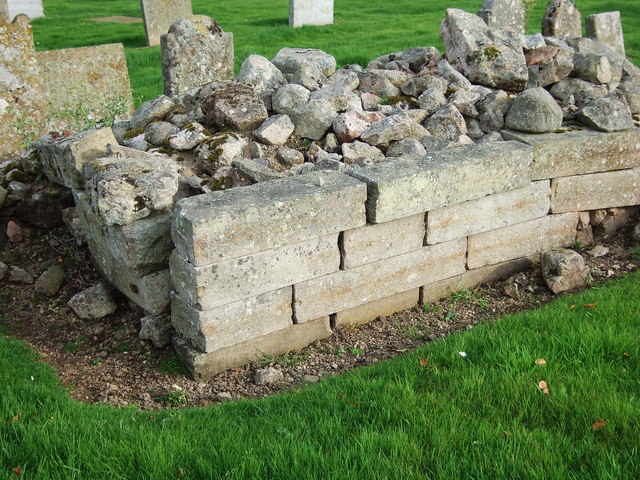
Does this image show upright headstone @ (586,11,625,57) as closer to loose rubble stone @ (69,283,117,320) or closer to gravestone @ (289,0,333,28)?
loose rubble stone @ (69,283,117,320)

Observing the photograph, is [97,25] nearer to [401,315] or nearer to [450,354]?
[401,315]

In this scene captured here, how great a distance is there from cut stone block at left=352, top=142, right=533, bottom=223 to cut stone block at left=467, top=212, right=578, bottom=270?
441mm

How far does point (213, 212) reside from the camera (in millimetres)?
4574

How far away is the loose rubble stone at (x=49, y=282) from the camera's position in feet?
19.1

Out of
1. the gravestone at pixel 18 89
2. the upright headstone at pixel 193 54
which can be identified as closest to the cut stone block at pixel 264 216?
the upright headstone at pixel 193 54

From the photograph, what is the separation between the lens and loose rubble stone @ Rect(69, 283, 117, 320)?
5.54 m

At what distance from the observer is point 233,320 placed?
15.9ft

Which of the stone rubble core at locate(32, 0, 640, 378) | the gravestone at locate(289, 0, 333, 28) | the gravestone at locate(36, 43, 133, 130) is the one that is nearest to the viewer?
the stone rubble core at locate(32, 0, 640, 378)

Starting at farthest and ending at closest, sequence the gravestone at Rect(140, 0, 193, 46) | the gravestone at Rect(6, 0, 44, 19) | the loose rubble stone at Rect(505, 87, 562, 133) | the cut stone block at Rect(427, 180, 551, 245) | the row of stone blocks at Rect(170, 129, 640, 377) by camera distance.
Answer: the gravestone at Rect(6, 0, 44, 19)
the gravestone at Rect(140, 0, 193, 46)
the loose rubble stone at Rect(505, 87, 562, 133)
the cut stone block at Rect(427, 180, 551, 245)
the row of stone blocks at Rect(170, 129, 640, 377)

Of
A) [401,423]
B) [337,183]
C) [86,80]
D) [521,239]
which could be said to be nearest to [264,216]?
[337,183]

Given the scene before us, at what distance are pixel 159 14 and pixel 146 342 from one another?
10.00 m

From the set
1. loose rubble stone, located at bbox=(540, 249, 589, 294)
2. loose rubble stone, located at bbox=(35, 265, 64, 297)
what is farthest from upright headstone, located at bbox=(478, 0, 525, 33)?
loose rubble stone, located at bbox=(35, 265, 64, 297)

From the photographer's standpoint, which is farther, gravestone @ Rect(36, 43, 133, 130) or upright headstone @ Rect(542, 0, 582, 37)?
upright headstone @ Rect(542, 0, 582, 37)

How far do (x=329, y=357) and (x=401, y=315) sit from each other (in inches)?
Result: 33.7
